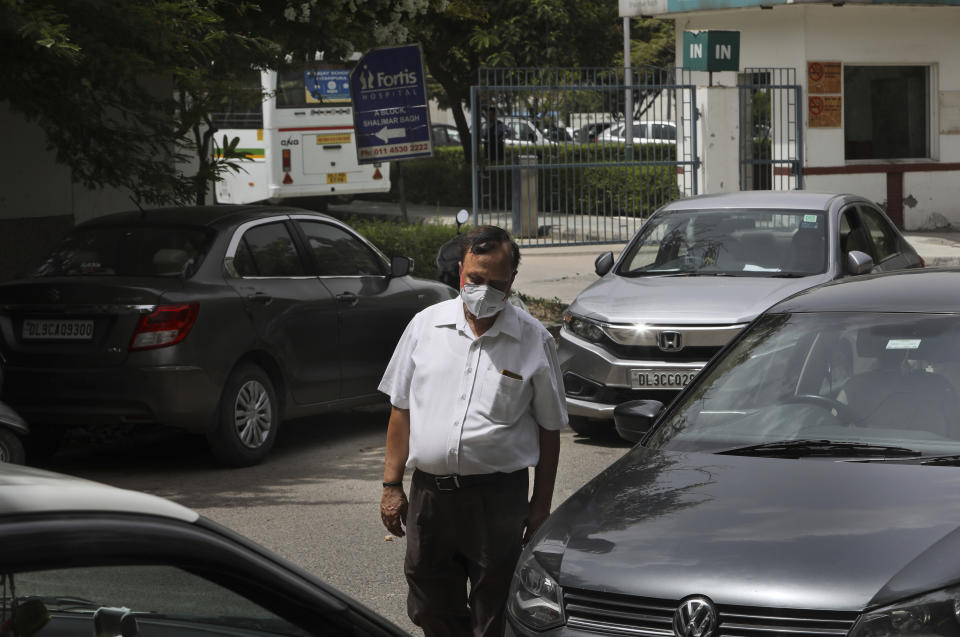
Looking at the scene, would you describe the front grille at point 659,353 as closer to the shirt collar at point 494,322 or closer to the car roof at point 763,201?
the car roof at point 763,201

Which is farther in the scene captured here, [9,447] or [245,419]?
[245,419]

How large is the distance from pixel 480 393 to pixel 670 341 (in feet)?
15.9

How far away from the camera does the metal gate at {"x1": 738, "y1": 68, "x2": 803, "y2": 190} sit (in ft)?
74.2

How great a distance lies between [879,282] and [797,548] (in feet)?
7.02

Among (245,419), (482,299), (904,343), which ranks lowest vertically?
(245,419)

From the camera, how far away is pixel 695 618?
371 cm

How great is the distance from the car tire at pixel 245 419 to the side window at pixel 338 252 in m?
1.09

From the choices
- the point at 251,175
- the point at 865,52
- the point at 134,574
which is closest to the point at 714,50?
the point at 865,52

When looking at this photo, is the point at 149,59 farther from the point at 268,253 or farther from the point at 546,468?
the point at 546,468

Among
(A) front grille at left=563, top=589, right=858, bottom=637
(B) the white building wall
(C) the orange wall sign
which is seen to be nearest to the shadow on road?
(A) front grille at left=563, top=589, right=858, bottom=637

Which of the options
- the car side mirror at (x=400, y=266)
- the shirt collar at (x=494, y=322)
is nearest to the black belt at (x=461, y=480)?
→ the shirt collar at (x=494, y=322)

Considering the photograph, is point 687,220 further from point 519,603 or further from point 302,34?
point 519,603

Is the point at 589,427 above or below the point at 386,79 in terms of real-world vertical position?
below

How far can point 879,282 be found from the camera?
18.6 ft
